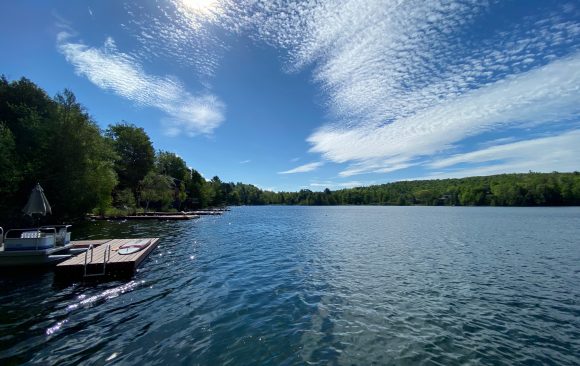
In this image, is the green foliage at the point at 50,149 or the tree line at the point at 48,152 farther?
the green foliage at the point at 50,149

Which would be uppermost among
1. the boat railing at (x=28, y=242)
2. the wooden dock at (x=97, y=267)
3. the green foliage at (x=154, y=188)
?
the green foliage at (x=154, y=188)

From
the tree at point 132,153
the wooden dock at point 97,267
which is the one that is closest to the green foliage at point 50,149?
the wooden dock at point 97,267

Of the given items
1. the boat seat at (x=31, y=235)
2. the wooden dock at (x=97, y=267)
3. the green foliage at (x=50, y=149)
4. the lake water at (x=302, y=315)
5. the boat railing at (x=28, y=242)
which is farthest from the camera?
the green foliage at (x=50, y=149)

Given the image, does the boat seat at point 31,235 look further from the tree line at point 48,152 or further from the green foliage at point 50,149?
the green foliage at point 50,149

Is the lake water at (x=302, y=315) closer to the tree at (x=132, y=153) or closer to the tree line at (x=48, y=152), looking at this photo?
the tree line at (x=48, y=152)

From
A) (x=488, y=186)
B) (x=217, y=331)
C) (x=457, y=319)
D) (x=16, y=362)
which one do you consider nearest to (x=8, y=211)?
(x=16, y=362)

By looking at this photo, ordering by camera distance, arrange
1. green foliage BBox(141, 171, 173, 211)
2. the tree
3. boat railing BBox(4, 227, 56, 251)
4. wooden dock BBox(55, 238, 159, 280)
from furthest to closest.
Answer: the tree
green foliage BBox(141, 171, 173, 211)
boat railing BBox(4, 227, 56, 251)
wooden dock BBox(55, 238, 159, 280)

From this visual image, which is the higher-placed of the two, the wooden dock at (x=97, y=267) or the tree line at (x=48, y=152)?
the tree line at (x=48, y=152)

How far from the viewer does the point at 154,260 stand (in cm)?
1934

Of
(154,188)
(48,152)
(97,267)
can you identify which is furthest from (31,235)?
(154,188)

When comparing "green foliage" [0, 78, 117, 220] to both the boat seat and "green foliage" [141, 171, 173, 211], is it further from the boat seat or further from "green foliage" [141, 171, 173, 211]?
"green foliage" [141, 171, 173, 211]

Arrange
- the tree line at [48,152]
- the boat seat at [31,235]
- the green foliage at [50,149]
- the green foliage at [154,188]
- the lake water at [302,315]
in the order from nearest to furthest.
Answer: the lake water at [302,315] < the boat seat at [31,235] < the tree line at [48,152] < the green foliage at [50,149] < the green foliage at [154,188]

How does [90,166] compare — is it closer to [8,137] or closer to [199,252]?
[8,137]

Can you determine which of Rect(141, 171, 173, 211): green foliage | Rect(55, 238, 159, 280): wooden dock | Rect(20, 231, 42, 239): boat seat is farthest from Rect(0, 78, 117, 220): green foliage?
Rect(141, 171, 173, 211): green foliage
